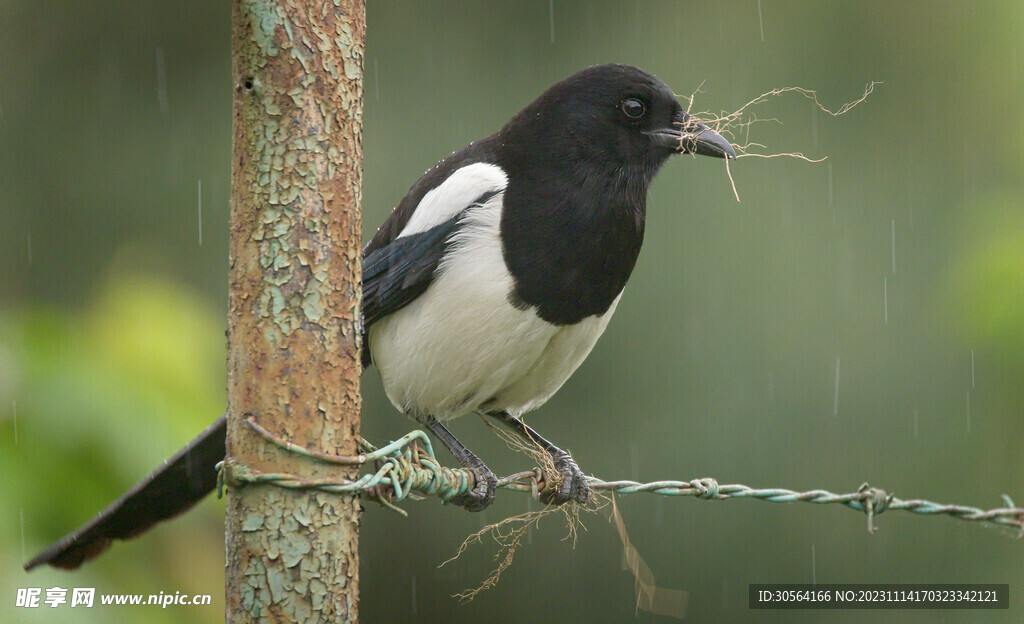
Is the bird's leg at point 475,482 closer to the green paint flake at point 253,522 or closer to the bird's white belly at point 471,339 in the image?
the bird's white belly at point 471,339

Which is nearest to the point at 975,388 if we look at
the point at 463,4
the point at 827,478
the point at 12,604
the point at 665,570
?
the point at 827,478

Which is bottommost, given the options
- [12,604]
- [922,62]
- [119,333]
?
[12,604]

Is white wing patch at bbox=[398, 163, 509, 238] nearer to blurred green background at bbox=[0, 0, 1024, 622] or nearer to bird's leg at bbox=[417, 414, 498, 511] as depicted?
bird's leg at bbox=[417, 414, 498, 511]

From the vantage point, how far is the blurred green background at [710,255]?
4.31 m

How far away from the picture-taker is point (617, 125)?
2.81 meters

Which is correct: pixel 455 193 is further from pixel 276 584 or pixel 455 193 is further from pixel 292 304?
pixel 276 584

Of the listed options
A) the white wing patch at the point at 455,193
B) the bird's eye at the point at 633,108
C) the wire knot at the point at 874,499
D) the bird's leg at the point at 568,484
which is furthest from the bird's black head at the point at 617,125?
the wire knot at the point at 874,499

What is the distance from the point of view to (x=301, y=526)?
5.62ft

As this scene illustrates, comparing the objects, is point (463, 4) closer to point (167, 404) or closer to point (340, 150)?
point (167, 404)

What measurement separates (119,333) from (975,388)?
3.08m

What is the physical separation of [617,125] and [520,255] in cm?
44

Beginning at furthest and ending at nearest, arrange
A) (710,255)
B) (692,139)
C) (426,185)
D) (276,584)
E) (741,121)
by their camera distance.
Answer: (710,255), (741,121), (426,185), (692,139), (276,584)

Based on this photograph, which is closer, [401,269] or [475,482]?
[475,482]

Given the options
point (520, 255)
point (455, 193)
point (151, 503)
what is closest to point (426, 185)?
point (455, 193)
